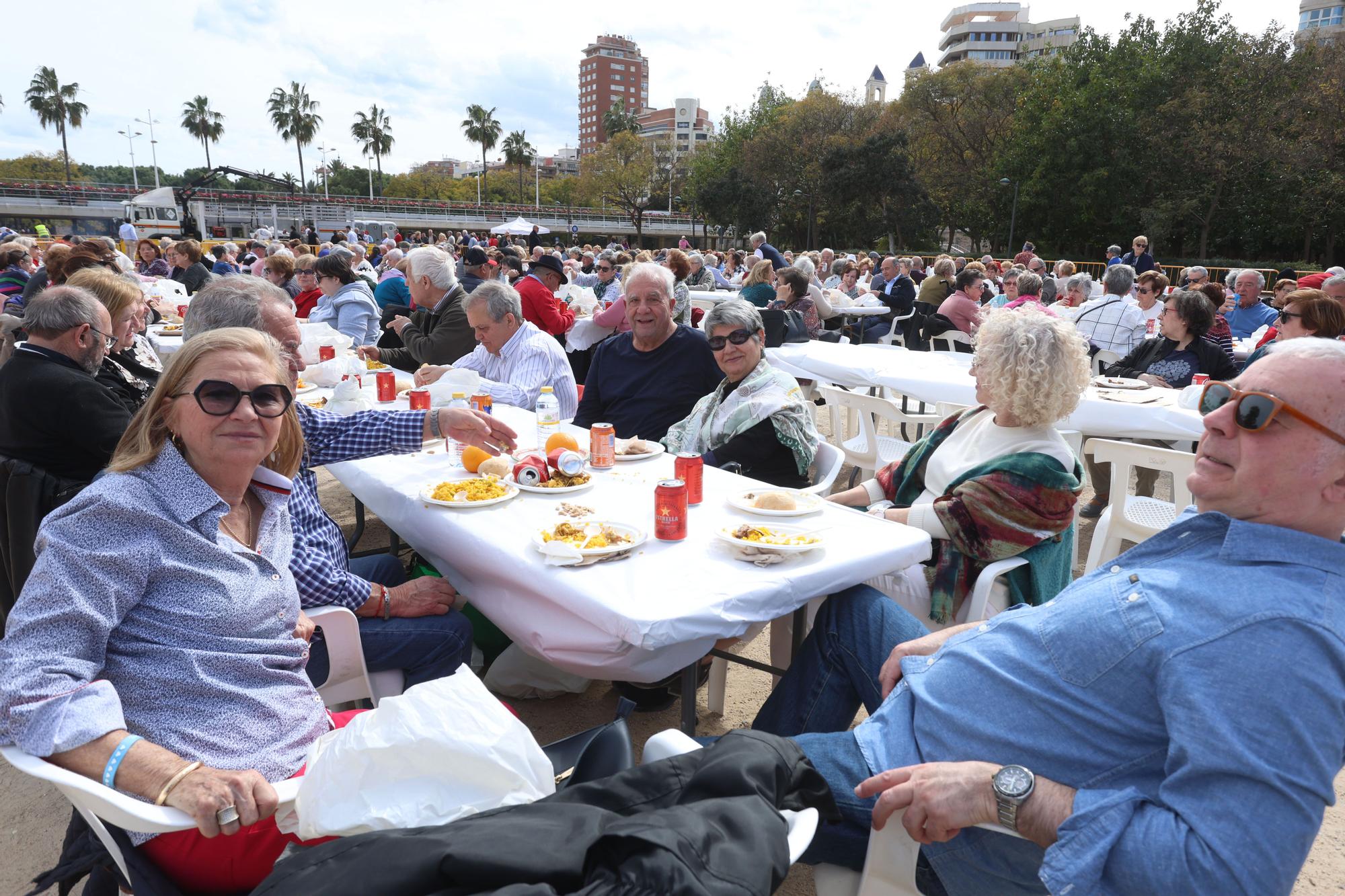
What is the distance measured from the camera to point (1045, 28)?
8444 cm

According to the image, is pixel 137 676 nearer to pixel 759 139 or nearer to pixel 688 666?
pixel 688 666

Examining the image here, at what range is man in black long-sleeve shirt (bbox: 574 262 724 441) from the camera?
13.2 feet

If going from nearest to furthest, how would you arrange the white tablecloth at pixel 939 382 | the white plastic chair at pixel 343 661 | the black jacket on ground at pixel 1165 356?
the white plastic chair at pixel 343 661 < the white tablecloth at pixel 939 382 < the black jacket on ground at pixel 1165 356

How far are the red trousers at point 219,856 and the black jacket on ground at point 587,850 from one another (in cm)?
46

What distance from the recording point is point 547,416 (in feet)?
11.4

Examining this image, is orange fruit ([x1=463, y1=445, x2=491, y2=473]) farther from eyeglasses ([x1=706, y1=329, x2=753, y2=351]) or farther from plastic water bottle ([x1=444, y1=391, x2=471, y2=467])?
eyeglasses ([x1=706, y1=329, x2=753, y2=351])

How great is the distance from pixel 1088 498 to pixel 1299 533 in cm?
461

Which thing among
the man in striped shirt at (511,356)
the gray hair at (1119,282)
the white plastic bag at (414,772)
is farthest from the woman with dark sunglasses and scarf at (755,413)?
the gray hair at (1119,282)

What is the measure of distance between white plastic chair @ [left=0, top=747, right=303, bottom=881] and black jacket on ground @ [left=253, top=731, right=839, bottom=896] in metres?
0.37

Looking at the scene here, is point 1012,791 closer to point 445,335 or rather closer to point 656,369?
point 656,369

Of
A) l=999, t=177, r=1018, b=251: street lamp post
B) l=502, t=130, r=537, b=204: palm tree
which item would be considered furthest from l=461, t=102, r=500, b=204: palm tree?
l=999, t=177, r=1018, b=251: street lamp post

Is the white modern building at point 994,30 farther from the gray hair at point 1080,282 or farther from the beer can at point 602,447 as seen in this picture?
the beer can at point 602,447

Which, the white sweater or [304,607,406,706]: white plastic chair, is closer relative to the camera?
[304,607,406,706]: white plastic chair

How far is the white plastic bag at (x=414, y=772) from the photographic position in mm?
1229
